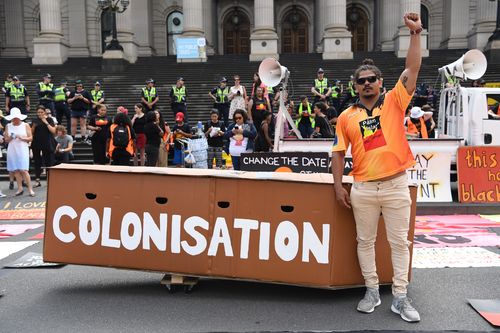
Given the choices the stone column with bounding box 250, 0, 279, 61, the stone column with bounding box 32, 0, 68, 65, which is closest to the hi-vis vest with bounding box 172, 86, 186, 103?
the stone column with bounding box 250, 0, 279, 61

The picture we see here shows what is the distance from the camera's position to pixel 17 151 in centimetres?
1218

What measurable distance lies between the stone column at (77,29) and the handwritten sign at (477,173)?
107ft

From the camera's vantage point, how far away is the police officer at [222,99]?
17609 mm

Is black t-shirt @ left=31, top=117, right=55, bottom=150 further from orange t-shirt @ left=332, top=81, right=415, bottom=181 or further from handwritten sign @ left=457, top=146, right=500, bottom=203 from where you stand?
orange t-shirt @ left=332, top=81, right=415, bottom=181

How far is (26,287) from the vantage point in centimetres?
523

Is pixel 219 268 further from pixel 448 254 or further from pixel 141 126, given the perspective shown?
pixel 141 126

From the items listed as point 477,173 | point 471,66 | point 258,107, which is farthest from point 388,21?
point 477,173

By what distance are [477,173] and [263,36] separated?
21.6m

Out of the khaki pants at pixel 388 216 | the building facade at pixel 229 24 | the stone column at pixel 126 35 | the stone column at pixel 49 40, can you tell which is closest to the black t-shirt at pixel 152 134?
the khaki pants at pixel 388 216

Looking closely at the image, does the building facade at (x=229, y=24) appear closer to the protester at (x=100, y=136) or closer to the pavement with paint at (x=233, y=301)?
the protester at (x=100, y=136)

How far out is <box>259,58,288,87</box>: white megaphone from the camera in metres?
10.8

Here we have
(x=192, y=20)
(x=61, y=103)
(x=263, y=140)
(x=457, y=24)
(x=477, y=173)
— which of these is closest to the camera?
(x=477, y=173)

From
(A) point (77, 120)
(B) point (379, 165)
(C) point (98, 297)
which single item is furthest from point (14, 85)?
(B) point (379, 165)

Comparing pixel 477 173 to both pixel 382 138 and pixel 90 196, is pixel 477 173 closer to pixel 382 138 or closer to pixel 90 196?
pixel 382 138
